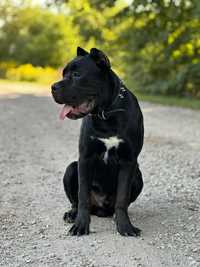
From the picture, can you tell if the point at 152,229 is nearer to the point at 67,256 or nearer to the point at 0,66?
the point at 67,256

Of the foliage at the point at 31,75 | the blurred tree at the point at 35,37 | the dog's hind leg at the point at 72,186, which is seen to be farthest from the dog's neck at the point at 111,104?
the blurred tree at the point at 35,37

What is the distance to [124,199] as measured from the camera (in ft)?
16.6

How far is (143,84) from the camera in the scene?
2470cm

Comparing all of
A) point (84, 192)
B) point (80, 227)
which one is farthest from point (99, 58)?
point (80, 227)

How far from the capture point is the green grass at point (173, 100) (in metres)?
19.2

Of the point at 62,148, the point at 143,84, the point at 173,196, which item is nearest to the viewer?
the point at 173,196

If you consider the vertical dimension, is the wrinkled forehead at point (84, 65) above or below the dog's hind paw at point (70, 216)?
above

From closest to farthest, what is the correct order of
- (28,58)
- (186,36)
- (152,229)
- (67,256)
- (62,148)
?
(67,256) → (152,229) → (62,148) → (186,36) → (28,58)

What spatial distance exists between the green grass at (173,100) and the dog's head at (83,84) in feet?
45.8

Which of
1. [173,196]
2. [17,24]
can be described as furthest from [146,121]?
[17,24]

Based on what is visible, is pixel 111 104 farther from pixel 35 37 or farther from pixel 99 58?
pixel 35 37

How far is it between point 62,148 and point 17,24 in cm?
4718

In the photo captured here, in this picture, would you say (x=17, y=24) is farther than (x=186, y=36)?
Yes

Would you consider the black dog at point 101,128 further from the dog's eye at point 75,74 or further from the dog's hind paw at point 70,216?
the dog's hind paw at point 70,216
